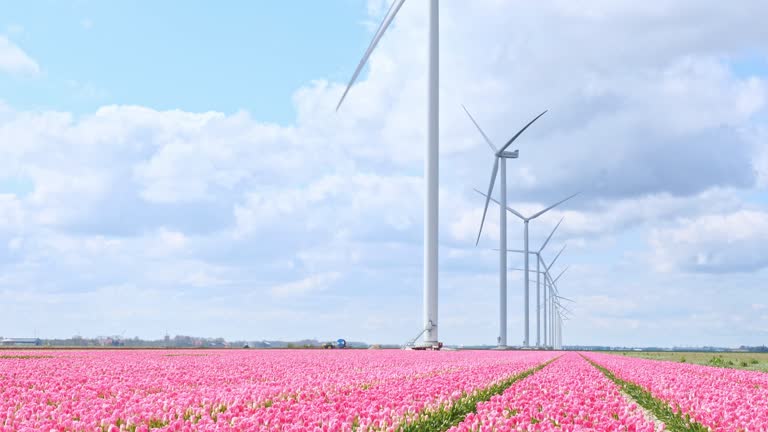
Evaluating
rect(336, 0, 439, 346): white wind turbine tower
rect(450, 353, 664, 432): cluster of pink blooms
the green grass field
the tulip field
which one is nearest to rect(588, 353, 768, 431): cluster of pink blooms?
the tulip field

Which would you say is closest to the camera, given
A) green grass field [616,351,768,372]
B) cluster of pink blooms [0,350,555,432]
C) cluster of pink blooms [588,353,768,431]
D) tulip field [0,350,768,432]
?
cluster of pink blooms [0,350,555,432]

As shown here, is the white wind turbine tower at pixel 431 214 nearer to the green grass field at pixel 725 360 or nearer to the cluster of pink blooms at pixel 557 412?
the green grass field at pixel 725 360

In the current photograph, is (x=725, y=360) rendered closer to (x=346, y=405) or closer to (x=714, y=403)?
(x=714, y=403)

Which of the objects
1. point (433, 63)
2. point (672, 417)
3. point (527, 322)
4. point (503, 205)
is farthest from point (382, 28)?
point (527, 322)

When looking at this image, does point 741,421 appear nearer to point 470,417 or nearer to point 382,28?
point 470,417

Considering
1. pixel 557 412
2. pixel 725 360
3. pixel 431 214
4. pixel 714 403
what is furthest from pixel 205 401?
pixel 725 360

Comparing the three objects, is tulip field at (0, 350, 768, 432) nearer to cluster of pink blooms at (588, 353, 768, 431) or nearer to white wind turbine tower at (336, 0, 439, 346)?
cluster of pink blooms at (588, 353, 768, 431)

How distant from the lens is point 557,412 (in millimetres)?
13719

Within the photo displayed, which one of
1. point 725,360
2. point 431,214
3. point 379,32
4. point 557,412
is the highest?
point 379,32

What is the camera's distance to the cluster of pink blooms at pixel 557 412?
11.5m

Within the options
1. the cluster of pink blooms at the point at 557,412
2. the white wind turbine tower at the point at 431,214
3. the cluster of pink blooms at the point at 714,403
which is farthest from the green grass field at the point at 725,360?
the cluster of pink blooms at the point at 557,412

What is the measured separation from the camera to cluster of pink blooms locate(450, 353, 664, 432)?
11.5 metres

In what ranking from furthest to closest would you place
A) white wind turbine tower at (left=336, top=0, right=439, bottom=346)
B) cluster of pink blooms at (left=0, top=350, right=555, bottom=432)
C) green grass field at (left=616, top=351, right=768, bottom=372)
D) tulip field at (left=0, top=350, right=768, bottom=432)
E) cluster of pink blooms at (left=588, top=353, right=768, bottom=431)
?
white wind turbine tower at (left=336, top=0, right=439, bottom=346)
green grass field at (left=616, top=351, right=768, bottom=372)
cluster of pink blooms at (left=588, top=353, right=768, bottom=431)
tulip field at (left=0, top=350, right=768, bottom=432)
cluster of pink blooms at (left=0, top=350, right=555, bottom=432)

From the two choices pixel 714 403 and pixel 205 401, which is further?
pixel 714 403
